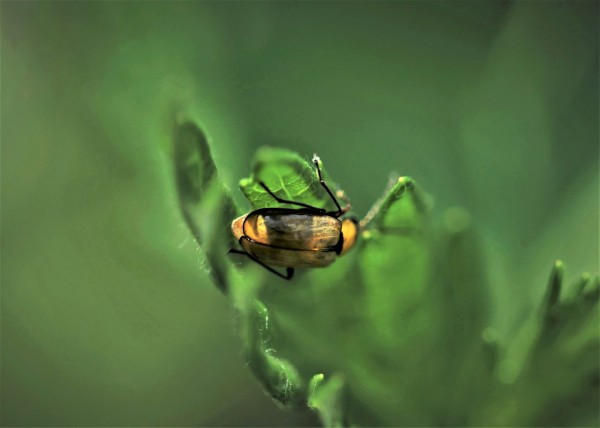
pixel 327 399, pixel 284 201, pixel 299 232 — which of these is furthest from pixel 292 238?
pixel 327 399

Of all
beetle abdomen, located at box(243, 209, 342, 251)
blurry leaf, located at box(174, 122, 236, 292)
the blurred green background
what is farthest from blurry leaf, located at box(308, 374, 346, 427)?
the blurred green background

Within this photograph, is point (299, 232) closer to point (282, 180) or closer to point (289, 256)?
point (289, 256)

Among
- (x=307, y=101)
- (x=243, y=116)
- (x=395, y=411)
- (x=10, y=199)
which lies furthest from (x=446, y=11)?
(x=10, y=199)

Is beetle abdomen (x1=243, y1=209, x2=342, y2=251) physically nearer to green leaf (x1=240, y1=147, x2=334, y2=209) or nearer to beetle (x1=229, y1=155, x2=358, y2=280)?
beetle (x1=229, y1=155, x2=358, y2=280)

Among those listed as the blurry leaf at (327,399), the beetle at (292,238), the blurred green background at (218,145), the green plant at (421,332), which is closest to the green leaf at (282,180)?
the green plant at (421,332)

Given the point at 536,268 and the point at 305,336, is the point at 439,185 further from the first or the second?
the point at 305,336

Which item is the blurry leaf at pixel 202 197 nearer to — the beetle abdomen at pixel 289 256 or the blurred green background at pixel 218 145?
the beetle abdomen at pixel 289 256
